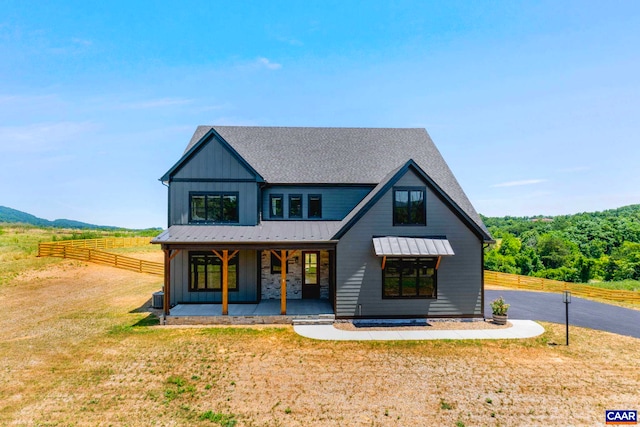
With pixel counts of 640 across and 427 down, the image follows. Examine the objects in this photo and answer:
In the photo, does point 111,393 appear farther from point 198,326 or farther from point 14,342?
point 14,342

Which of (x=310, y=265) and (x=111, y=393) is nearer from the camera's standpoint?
(x=111, y=393)

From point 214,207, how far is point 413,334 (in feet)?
36.2

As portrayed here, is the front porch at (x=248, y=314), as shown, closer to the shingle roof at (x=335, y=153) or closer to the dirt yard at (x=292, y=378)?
the dirt yard at (x=292, y=378)

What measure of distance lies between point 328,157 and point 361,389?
1299 centimetres

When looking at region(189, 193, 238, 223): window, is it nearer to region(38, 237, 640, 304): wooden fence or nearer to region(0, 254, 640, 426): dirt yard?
region(0, 254, 640, 426): dirt yard

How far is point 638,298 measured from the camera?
20.1 metres

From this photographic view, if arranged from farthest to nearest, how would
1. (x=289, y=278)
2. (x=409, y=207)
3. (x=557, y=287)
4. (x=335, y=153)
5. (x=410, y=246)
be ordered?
(x=557, y=287)
(x=335, y=153)
(x=289, y=278)
(x=409, y=207)
(x=410, y=246)

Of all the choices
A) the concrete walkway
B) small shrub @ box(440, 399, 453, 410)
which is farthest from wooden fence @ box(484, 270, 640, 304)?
small shrub @ box(440, 399, 453, 410)

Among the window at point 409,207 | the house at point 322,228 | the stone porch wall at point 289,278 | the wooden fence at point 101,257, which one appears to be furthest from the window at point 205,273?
the wooden fence at point 101,257

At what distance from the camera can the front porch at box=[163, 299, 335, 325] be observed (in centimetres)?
1391

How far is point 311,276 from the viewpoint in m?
16.9

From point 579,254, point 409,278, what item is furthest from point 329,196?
point 579,254

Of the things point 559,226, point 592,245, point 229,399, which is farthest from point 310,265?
point 559,226

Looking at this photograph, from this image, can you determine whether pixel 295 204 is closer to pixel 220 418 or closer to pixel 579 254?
pixel 220 418
